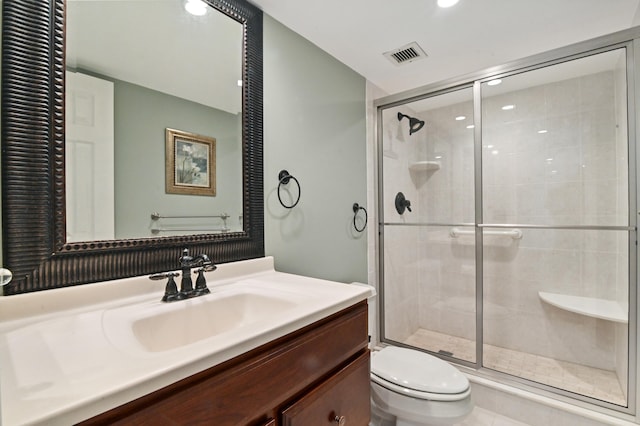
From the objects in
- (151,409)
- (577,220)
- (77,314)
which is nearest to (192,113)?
(77,314)

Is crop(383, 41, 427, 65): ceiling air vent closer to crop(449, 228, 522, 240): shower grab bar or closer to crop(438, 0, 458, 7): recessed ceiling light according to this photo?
crop(438, 0, 458, 7): recessed ceiling light

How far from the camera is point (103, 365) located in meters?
Answer: 0.51

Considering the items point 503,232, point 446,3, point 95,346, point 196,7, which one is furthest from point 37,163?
point 503,232

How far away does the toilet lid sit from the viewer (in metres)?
1.32

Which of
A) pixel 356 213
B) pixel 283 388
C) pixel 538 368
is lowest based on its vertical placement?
pixel 538 368

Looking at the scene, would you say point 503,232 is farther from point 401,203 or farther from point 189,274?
point 189,274

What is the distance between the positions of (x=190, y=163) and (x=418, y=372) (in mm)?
1424

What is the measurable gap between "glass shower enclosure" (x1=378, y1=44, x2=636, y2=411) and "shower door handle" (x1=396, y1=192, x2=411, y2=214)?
0.01m

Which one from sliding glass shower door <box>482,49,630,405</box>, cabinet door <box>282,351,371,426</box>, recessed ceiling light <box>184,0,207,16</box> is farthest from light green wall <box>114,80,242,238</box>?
sliding glass shower door <box>482,49,630,405</box>

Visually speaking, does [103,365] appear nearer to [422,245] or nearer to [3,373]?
[3,373]

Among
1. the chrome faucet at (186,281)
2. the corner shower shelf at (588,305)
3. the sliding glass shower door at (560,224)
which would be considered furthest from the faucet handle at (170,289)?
the corner shower shelf at (588,305)

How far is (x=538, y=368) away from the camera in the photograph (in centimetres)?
201

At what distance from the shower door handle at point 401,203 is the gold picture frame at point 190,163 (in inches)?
65.7

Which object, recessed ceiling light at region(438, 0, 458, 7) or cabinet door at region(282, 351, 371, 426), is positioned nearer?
cabinet door at region(282, 351, 371, 426)
